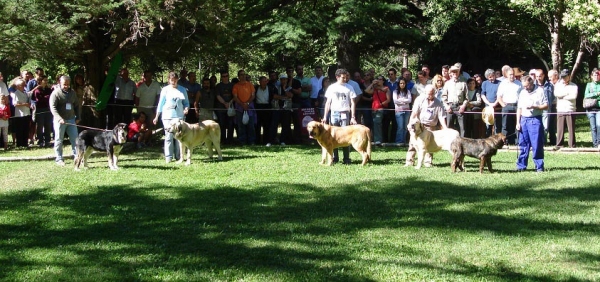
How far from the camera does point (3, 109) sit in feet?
55.1

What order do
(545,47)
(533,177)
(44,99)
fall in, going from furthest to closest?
1. (545,47)
2. (44,99)
3. (533,177)

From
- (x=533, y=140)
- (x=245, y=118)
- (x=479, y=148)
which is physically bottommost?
(x=479, y=148)

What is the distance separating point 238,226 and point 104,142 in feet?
18.9

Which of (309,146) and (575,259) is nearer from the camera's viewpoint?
(575,259)

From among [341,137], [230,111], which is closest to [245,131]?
[230,111]

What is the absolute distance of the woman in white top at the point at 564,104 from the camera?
16172mm

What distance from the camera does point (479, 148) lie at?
Result: 12312 mm

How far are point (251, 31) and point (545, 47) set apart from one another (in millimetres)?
12367

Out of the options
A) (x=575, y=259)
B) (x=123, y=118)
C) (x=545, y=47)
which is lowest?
(x=575, y=259)

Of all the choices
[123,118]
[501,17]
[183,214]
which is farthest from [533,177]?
[501,17]

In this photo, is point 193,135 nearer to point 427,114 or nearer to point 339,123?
point 339,123

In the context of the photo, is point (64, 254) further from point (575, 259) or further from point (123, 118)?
point (123, 118)

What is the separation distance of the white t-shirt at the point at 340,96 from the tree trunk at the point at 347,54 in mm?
8979

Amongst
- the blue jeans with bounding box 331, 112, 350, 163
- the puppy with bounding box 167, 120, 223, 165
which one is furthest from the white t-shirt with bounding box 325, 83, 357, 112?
the puppy with bounding box 167, 120, 223, 165
